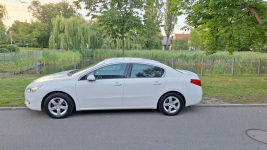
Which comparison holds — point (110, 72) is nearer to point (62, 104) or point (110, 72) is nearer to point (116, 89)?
point (116, 89)

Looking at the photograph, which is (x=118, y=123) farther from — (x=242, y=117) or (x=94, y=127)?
(x=242, y=117)

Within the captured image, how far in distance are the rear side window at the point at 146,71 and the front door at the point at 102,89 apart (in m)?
0.34

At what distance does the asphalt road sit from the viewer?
3.16m

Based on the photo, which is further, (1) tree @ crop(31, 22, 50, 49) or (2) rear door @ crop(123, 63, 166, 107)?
(1) tree @ crop(31, 22, 50, 49)

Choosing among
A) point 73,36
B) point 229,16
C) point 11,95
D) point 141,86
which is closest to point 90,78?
point 141,86

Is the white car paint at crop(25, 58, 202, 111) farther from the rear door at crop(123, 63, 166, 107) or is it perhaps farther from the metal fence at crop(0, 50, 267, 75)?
the metal fence at crop(0, 50, 267, 75)

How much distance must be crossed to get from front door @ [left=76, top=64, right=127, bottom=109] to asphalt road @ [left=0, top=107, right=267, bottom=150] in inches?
13.3

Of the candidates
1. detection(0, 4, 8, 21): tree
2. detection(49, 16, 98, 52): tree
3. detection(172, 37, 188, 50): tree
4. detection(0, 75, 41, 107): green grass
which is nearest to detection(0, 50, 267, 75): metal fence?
detection(0, 4, 8, 21): tree

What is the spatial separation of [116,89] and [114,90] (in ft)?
0.18

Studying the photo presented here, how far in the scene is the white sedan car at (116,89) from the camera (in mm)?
4281

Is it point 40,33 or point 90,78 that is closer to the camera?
point 90,78

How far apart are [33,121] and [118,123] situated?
1.95m

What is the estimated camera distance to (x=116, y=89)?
174 inches

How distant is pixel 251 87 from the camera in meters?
7.82
